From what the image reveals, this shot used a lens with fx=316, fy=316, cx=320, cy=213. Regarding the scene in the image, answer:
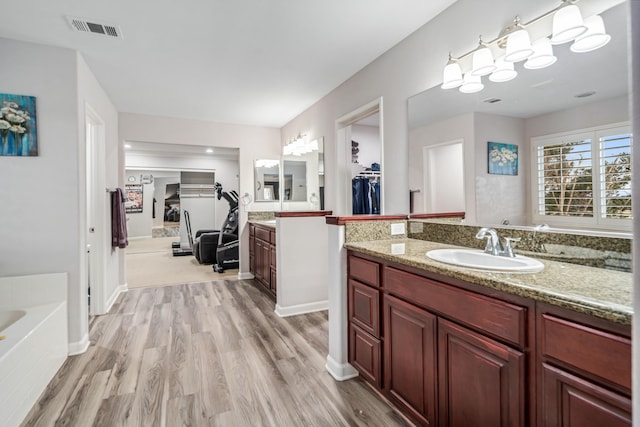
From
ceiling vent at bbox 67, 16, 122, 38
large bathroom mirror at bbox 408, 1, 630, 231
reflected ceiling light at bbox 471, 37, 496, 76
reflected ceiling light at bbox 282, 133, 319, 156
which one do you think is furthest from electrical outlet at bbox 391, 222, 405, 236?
ceiling vent at bbox 67, 16, 122, 38

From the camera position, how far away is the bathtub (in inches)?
64.1

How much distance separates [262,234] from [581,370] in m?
3.55

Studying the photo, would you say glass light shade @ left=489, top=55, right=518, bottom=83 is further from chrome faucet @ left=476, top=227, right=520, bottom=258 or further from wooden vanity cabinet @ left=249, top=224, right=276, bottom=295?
wooden vanity cabinet @ left=249, top=224, right=276, bottom=295

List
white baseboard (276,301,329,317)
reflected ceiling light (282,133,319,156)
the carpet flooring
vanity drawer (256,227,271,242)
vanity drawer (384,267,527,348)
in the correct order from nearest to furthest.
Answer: vanity drawer (384,267,527,348), white baseboard (276,301,329,317), vanity drawer (256,227,271,242), reflected ceiling light (282,133,319,156), the carpet flooring

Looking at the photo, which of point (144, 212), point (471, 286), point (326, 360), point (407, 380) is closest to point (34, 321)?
point (326, 360)

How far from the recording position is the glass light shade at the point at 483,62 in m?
1.77

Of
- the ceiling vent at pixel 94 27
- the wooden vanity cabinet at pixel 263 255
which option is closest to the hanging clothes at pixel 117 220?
the wooden vanity cabinet at pixel 263 255

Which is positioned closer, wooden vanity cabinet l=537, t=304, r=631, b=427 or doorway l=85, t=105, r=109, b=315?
wooden vanity cabinet l=537, t=304, r=631, b=427

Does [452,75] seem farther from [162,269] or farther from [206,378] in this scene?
[162,269]

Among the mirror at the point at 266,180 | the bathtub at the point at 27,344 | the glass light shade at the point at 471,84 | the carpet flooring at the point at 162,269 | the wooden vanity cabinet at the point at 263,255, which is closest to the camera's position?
the bathtub at the point at 27,344

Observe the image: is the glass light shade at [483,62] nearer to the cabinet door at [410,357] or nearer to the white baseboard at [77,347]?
the cabinet door at [410,357]

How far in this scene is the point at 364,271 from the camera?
1.90 m

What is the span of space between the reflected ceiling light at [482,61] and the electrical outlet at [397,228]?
1071 mm

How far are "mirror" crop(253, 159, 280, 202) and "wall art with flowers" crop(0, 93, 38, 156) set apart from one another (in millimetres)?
2883
